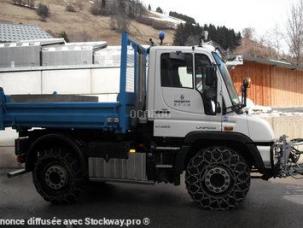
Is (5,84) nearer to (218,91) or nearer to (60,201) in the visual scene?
(60,201)

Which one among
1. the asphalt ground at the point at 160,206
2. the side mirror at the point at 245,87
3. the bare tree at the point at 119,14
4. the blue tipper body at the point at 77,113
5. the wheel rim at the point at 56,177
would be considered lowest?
the asphalt ground at the point at 160,206

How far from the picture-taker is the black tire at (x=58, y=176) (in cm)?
812

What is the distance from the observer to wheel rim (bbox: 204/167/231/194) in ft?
24.7

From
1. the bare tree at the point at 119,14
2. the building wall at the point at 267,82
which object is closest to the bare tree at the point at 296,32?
the building wall at the point at 267,82

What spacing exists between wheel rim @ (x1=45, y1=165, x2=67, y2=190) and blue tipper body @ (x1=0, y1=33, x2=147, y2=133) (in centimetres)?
76

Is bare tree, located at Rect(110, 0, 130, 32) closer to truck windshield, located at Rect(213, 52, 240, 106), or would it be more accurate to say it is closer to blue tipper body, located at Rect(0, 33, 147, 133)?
blue tipper body, located at Rect(0, 33, 147, 133)

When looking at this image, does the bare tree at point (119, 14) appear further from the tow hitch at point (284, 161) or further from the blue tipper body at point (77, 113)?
the tow hitch at point (284, 161)

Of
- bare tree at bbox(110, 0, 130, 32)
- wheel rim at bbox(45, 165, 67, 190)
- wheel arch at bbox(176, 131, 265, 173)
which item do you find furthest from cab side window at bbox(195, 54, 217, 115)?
bare tree at bbox(110, 0, 130, 32)

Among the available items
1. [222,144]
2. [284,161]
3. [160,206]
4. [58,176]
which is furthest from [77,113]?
[284,161]

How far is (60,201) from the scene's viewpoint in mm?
8148

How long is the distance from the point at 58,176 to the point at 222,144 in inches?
115

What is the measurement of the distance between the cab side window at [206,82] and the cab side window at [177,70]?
117 millimetres

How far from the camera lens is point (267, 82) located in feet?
75.7

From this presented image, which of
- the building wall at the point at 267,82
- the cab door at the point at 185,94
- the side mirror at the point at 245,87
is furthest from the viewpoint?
the building wall at the point at 267,82
